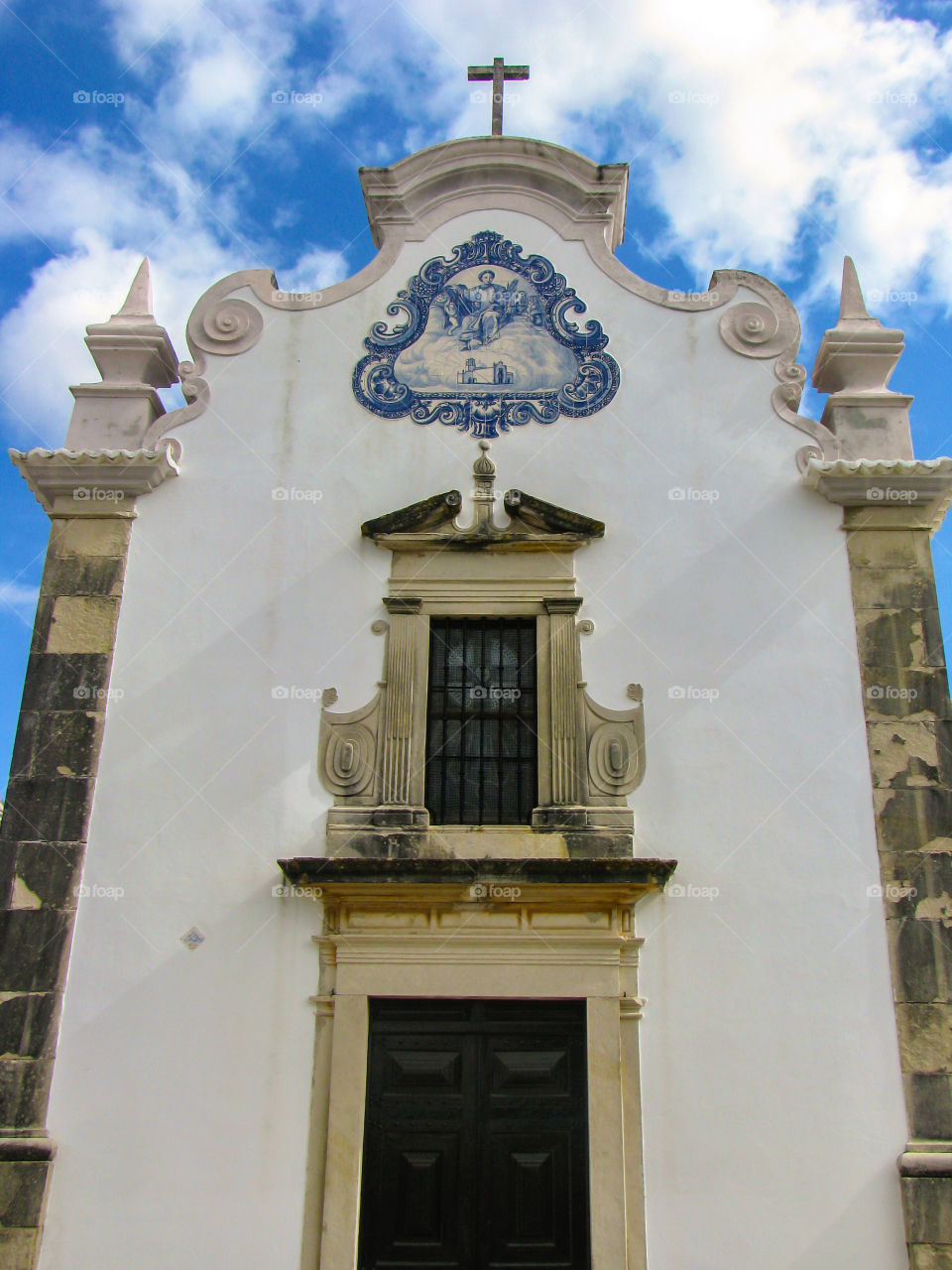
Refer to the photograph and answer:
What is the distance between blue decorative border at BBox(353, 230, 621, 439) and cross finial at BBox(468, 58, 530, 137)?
1369 millimetres

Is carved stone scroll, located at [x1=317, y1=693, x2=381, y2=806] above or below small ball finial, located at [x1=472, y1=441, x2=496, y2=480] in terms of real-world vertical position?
below

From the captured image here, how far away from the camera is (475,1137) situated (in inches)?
271

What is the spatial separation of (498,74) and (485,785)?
21.3 feet

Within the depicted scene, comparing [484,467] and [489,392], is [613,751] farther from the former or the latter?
[489,392]

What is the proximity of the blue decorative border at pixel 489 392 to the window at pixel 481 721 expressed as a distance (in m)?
1.71

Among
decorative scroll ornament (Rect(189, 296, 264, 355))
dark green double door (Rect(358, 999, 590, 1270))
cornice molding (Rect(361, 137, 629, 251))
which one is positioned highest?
cornice molding (Rect(361, 137, 629, 251))

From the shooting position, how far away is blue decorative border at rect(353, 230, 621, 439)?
873cm

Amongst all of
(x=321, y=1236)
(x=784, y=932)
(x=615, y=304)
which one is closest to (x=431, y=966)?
(x=321, y=1236)

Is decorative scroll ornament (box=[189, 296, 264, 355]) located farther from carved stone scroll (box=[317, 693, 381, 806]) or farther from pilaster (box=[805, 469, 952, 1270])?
pilaster (box=[805, 469, 952, 1270])

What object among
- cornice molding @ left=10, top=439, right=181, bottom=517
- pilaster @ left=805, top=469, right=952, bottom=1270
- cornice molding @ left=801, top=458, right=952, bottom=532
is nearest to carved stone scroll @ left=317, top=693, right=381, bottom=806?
cornice molding @ left=10, top=439, right=181, bottom=517

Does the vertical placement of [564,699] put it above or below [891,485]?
below

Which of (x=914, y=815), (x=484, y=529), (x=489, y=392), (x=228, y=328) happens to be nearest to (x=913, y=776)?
(x=914, y=815)

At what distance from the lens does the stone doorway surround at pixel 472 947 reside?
273 inches

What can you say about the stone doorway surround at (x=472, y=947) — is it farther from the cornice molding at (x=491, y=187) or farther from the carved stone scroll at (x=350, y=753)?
the cornice molding at (x=491, y=187)
